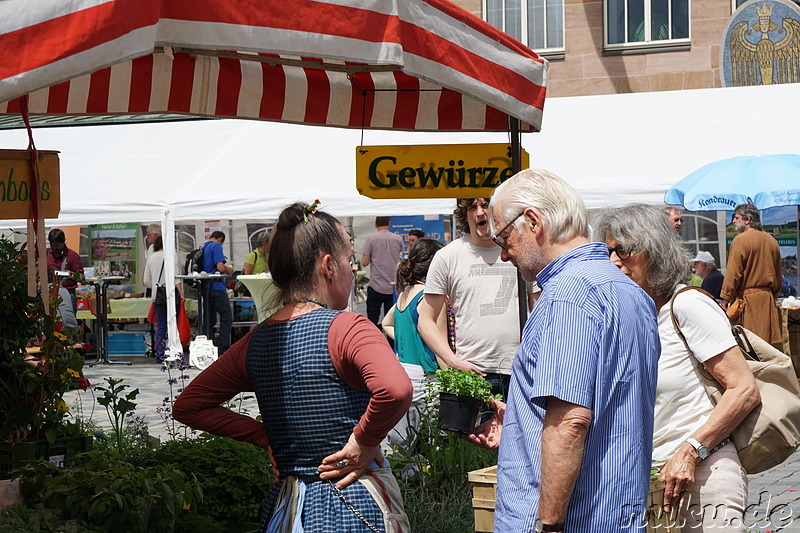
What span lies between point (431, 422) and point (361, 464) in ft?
10.0

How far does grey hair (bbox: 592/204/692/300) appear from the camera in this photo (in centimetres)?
333

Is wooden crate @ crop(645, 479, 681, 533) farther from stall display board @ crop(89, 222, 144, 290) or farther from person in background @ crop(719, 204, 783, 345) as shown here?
stall display board @ crop(89, 222, 144, 290)

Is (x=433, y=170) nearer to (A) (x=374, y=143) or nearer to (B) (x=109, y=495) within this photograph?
(B) (x=109, y=495)

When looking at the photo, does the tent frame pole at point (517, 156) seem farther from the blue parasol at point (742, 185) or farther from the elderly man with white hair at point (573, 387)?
the blue parasol at point (742, 185)

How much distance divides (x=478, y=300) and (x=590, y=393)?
325cm

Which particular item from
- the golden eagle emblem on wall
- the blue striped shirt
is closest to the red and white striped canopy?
the blue striped shirt

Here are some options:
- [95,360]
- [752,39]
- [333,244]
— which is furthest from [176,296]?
[333,244]

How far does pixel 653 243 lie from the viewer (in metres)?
3.33

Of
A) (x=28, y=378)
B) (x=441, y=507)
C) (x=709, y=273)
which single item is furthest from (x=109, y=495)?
(x=709, y=273)

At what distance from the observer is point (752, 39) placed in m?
18.2

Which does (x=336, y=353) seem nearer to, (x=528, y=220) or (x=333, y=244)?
(x=333, y=244)

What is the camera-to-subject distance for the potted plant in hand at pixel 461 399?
361cm

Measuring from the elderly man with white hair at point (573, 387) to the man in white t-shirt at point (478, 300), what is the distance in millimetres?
2885

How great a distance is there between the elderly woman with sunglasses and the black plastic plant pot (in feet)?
2.06
